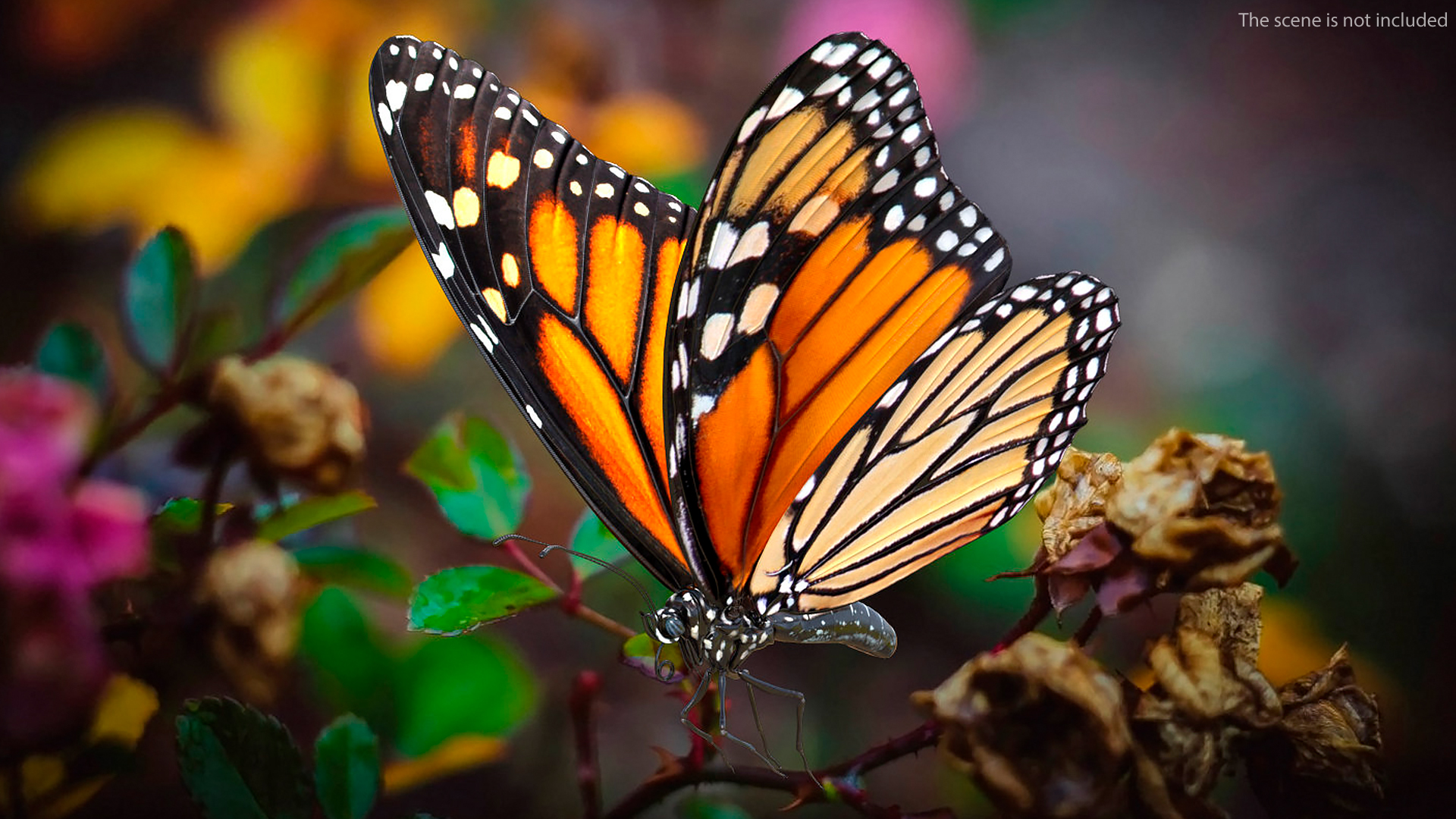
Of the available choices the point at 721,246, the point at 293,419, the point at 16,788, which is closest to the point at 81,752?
the point at 16,788

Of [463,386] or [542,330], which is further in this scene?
[463,386]

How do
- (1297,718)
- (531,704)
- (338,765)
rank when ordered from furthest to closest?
1. (531,704)
2. (338,765)
3. (1297,718)

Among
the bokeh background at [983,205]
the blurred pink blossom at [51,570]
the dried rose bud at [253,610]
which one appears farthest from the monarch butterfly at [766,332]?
the blurred pink blossom at [51,570]

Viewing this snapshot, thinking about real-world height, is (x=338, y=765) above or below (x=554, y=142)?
below

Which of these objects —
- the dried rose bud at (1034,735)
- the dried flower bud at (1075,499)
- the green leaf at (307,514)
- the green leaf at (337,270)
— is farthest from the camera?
the green leaf at (337,270)

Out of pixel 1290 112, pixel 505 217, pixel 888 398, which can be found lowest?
pixel 888 398

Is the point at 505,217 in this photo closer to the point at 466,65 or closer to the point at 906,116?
the point at 466,65

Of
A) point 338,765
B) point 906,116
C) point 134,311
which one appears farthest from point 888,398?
point 134,311

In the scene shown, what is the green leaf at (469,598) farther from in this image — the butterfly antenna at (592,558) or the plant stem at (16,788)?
the plant stem at (16,788)
